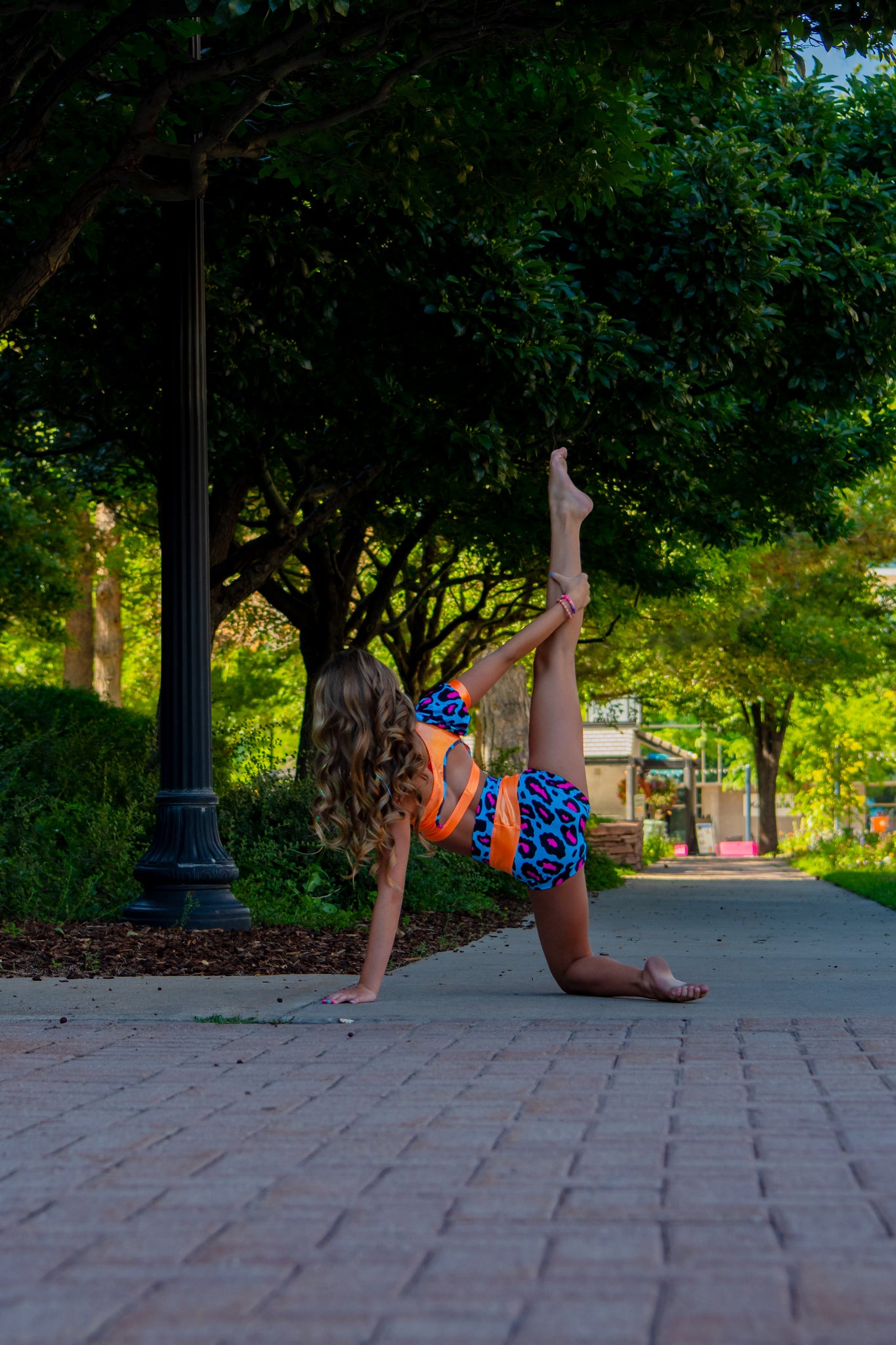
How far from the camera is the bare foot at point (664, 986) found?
229 inches

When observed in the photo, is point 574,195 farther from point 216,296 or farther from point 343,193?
point 216,296

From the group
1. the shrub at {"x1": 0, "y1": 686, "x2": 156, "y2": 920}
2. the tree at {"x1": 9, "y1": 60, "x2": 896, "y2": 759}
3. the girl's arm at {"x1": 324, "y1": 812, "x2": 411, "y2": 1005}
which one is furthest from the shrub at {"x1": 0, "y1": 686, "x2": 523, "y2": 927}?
the girl's arm at {"x1": 324, "y1": 812, "x2": 411, "y2": 1005}

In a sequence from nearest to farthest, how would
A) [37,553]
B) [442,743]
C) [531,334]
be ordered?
[442,743] < [531,334] < [37,553]

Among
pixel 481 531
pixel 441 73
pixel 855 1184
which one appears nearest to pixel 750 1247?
pixel 855 1184

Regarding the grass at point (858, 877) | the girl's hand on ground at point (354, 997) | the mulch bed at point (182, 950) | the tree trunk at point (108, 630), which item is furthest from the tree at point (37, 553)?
the girl's hand on ground at point (354, 997)

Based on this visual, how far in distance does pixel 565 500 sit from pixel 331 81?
3443mm

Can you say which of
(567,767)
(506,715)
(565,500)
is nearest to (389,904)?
(567,767)

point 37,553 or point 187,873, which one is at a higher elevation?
point 37,553

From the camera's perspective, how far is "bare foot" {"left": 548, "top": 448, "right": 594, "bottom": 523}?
6.13m

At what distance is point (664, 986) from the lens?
19.1 ft

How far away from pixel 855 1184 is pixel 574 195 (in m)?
6.82

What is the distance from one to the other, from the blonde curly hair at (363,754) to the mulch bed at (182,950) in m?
2.07

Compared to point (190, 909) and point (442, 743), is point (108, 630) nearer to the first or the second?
point (190, 909)

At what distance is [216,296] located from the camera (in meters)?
11.9
